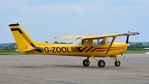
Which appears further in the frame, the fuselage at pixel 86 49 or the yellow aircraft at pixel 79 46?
the fuselage at pixel 86 49

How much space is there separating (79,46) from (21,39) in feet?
12.8

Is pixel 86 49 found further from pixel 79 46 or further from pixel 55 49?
pixel 55 49

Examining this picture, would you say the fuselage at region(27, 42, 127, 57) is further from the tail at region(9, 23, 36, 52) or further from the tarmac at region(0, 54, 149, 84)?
the tarmac at region(0, 54, 149, 84)

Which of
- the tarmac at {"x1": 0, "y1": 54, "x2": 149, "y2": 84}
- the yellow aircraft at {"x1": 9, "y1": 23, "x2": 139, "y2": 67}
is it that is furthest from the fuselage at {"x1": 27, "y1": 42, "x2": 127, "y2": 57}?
the tarmac at {"x1": 0, "y1": 54, "x2": 149, "y2": 84}

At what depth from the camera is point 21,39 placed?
32812mm

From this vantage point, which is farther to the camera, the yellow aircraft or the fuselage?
the fuselage

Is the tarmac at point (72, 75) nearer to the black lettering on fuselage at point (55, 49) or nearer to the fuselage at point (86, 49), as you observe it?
the black lettering on fuselage at point (55, 49)

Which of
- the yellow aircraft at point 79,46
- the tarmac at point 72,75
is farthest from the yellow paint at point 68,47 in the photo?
the tarmac at point 72,75

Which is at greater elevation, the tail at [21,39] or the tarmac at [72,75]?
the tail at [21,39]

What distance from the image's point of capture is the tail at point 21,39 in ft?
107

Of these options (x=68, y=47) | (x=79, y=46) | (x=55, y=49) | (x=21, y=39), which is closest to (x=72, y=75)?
(x=55, y=49)

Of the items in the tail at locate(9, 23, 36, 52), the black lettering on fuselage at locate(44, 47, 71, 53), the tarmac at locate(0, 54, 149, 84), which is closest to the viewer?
the tarmac at locate(0, 54, 149, 84)

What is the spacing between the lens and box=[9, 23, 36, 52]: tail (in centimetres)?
3250

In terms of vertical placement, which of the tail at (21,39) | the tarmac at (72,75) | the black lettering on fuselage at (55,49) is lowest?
the tarmac at (72,75)
